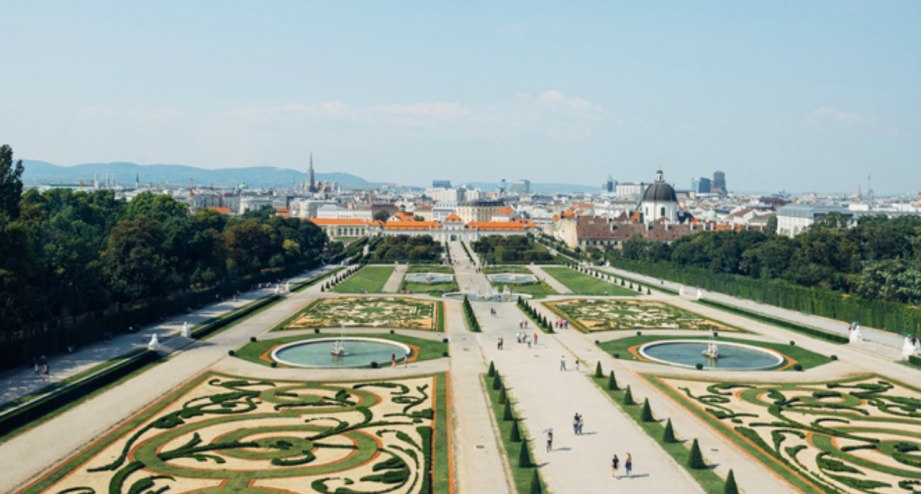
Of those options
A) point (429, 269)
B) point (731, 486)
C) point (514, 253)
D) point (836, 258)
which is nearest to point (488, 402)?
point (731, 486)

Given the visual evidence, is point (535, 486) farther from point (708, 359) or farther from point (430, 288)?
point (430, 288)

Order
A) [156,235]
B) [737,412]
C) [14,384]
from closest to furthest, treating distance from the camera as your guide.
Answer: [737,412] < [14,384] < [156,235]

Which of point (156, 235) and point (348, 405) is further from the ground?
point (156, 235)

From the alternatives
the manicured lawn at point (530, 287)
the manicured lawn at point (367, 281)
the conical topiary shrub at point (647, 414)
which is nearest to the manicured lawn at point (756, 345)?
the conical topiary shrub at point (647, 414)

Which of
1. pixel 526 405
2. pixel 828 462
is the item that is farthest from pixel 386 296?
pixel 828 462

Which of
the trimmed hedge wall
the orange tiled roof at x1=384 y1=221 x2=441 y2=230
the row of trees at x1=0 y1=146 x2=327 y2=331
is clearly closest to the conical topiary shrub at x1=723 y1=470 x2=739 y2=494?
the row of trees at x1=0 y1=146 x2=327 y2=331

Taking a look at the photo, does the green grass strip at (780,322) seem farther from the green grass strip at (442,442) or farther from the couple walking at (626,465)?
the couple walking at (626,465)

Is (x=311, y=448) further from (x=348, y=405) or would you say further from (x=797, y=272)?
(x=797, y=272)
